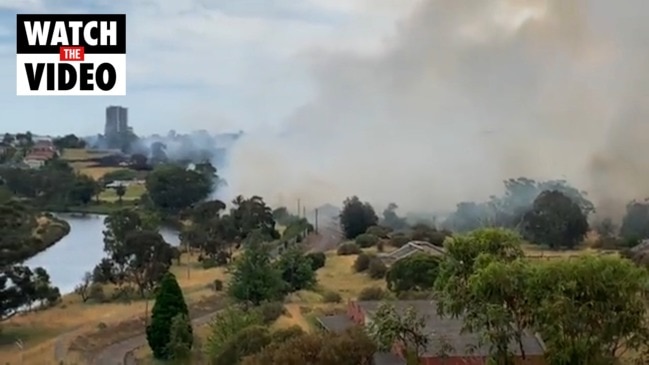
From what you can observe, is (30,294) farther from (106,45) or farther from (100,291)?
(106,45)

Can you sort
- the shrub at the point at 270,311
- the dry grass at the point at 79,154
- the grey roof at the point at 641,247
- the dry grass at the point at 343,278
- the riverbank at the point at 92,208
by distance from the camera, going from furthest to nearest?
the dry grass at the point at 79,154 < the riverbank at the point at 92,208 < the grey roof at the point at 641,247 < the dry grass at the point at 343,278 < the shrub at the point at 270,311

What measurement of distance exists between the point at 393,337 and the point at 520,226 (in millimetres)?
11127

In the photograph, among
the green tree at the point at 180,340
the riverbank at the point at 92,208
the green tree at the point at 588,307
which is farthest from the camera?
the riverbank at the point at 92,208

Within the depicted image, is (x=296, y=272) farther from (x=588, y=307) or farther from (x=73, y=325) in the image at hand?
(x=588, y=307)

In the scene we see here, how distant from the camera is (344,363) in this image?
23.2 feet

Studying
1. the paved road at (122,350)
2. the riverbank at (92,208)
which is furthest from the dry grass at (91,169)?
the paved road at (122,350)

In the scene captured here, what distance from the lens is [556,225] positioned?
16828 mm

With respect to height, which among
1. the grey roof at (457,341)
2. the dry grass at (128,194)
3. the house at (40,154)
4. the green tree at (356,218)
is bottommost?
the grey roof at (457,341)

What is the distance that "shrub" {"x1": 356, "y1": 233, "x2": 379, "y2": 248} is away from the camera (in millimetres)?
16500

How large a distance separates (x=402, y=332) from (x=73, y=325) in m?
6.20

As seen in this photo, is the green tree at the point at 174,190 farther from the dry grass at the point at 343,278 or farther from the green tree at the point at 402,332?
the green tree at the point at 402,332

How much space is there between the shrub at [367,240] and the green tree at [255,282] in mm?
4942

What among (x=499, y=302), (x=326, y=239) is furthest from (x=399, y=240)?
(x=499, y=302)

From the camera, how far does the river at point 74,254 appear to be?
604 inches
